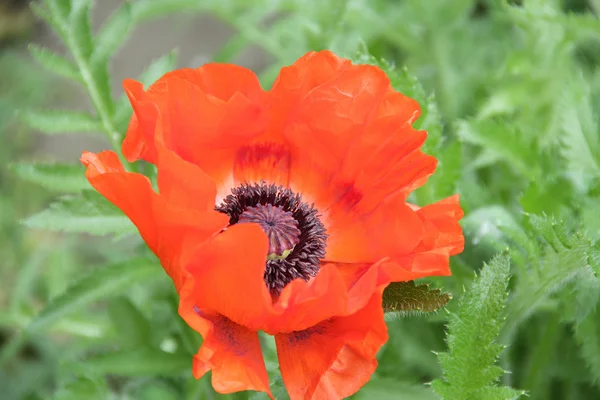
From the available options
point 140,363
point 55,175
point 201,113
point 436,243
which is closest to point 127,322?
point 140,363

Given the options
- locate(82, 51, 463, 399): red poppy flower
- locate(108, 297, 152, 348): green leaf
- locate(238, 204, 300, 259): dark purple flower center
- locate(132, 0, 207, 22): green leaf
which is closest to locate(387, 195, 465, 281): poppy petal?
locate(82, 51, 463, 399): red poppy flower

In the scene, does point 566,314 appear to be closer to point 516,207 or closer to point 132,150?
point 516,207

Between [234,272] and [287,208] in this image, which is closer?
[234,272]

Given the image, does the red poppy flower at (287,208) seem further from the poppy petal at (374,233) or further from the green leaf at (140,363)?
the green leaf at (140,363)

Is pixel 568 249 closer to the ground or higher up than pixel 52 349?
closer to the ground

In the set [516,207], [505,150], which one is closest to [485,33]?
[516,207]

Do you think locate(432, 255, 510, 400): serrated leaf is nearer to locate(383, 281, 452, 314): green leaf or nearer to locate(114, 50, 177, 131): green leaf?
locate(383, 281, 452, 314): green leaf

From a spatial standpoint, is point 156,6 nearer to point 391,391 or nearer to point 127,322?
point 127,322
